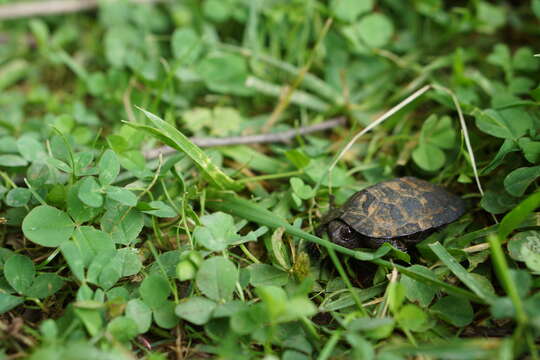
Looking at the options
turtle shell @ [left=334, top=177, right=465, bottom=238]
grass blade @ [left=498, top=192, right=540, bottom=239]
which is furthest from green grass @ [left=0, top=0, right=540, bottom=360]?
turtle shell @ [left=334, top=177, right=465, bottom=238]

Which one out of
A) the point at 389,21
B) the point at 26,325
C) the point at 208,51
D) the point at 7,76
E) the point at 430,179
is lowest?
the point at 26,325

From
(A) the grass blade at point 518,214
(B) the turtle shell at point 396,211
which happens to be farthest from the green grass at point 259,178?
(B) the turtle shell at point 396,211

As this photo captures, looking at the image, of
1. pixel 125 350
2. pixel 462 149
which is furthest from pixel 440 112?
pixel 125 350

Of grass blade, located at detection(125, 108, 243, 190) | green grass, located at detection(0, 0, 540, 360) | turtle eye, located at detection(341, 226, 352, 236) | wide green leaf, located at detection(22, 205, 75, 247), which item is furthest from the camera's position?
turtle eye, located at detection(341, 226, 352, 236)

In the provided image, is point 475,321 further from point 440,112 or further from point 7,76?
point 7,76

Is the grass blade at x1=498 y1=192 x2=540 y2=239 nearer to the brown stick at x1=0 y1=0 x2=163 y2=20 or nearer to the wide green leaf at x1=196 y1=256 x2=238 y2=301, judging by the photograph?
the wide green leaf at x1=196 y1=256 x2=238 y2=301
